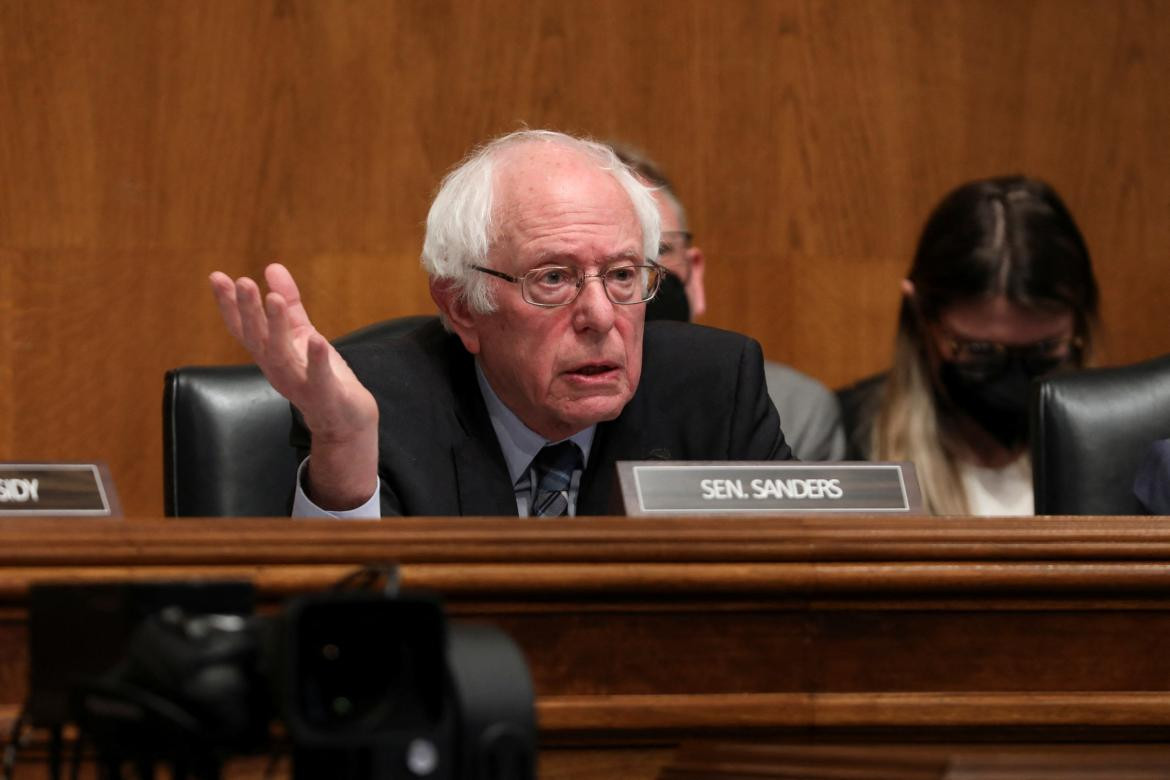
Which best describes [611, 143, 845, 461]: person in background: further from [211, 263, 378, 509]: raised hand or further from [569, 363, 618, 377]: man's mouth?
[211, 263, 378, 509]: raised hand

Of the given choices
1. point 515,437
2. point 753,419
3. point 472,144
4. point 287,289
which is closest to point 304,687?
point 287,289

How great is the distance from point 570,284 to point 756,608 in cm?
83

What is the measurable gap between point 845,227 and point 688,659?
7.66 feet

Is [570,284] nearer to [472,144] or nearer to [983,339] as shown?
[983,339]

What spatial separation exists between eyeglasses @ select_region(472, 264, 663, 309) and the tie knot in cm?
18

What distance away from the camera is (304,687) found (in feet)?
2.58

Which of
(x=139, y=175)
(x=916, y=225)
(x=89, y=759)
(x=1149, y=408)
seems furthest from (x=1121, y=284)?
(x=89, y=759)

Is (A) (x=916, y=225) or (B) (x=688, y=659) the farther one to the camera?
(A) (x=916, y=225)

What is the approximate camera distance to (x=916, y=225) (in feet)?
11.3

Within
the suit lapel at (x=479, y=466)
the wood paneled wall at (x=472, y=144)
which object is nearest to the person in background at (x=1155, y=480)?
the suit lapel at (x=479, y=466)

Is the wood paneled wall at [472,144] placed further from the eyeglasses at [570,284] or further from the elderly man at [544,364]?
the eyeglasses at [570,284]

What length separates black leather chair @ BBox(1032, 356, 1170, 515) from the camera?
2070 millimetres

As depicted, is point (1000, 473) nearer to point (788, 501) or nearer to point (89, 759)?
point (788, 501)

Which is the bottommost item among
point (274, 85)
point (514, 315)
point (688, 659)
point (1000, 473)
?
point (1000, 473)
